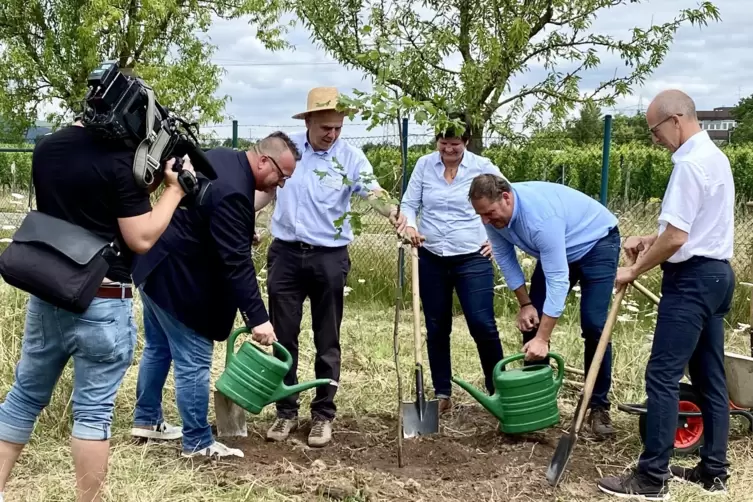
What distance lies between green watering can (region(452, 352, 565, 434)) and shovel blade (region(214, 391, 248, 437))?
112 centimetres

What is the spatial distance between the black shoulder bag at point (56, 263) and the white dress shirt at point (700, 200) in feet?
Answer: 6.80

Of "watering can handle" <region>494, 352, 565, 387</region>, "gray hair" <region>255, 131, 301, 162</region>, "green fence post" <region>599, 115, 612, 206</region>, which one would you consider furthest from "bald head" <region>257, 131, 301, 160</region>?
"green fence post" <region>599, 115, 612, 206</region>

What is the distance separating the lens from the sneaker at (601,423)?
3.85 meters

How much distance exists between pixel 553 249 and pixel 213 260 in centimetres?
152

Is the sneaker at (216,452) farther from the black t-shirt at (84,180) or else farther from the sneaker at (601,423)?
the sneaker at (601,423)

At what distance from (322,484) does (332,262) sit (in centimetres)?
112

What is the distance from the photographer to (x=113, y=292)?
2.49 metres

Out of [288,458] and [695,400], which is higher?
[695,400]

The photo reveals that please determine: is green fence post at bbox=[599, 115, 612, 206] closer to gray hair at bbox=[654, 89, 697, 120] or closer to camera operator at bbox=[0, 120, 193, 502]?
gray hair at bbox=[654, 89, 697, 120]

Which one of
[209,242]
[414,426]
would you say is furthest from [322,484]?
[209,242]

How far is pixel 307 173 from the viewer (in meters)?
3.80

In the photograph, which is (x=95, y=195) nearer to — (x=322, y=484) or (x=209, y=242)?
(x=209, y=242)

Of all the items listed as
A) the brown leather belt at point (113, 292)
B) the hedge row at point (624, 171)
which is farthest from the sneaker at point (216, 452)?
the hedge row at point (624, 171)

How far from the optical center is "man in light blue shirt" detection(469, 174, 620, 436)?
3.45m
